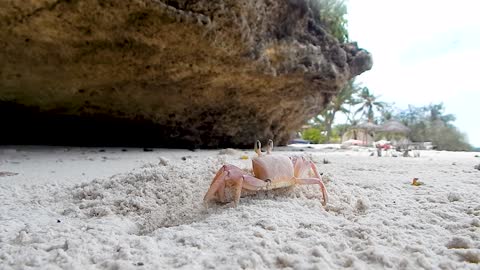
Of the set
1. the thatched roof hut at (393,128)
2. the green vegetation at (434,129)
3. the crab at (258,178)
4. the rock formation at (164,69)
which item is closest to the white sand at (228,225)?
the crab at (258,178)

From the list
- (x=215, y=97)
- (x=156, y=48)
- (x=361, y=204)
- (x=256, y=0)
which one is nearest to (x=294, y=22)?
(x=256, y=0)

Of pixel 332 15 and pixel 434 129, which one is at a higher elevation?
pixel 332 15

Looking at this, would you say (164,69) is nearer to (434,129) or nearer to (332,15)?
(332,15)

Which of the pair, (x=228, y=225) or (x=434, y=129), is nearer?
(x=228, y=225)

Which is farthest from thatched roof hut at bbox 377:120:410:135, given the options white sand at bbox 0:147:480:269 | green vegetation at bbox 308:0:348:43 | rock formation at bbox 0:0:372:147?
white sand at bbox 0:147:480:269

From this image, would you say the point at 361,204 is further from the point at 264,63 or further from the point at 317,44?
the point at 317,44

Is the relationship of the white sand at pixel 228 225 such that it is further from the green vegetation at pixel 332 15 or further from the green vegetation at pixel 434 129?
the green vegetation at pixel 434 129

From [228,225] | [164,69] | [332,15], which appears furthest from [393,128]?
[228,225]
